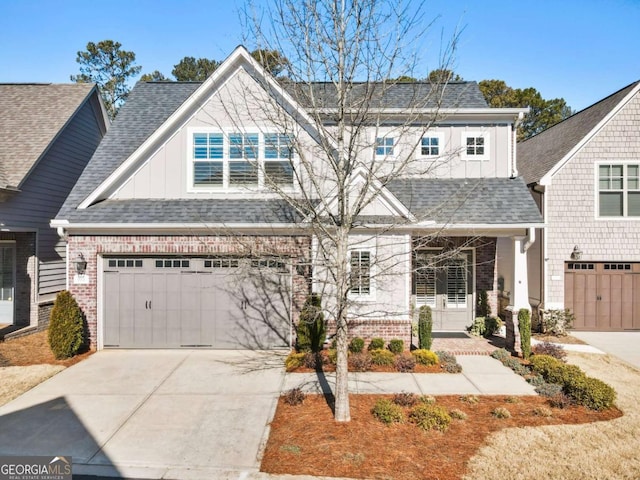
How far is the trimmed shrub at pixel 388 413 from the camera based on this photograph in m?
6.53

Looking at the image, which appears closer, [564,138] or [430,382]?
[430,382]

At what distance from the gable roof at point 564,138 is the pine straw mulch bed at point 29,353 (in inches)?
581

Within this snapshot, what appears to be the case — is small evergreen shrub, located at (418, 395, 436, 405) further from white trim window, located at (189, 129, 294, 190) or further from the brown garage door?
the brown garage door

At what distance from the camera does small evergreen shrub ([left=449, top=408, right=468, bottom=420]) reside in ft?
22.0

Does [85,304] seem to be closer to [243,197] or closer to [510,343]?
[243,197]

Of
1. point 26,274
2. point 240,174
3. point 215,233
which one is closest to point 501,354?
point 215,233

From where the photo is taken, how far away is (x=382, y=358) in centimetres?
934

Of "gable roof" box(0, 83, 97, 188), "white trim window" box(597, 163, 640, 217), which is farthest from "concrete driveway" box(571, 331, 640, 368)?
"gable roof" box(0, 83, 97, 188)

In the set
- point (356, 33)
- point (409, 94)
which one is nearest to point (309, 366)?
point (356, 33)

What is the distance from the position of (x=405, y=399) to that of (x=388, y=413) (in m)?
0.77

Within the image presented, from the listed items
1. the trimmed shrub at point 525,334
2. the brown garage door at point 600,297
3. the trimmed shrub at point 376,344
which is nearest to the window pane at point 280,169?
the trimmed shrub at point 376,344

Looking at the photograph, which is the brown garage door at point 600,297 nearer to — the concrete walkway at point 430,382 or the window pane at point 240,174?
the concrete walkway at point 430,382

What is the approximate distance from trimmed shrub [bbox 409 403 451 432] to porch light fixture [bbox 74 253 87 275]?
345 inches

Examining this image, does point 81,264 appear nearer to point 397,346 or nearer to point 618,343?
point 397,346
